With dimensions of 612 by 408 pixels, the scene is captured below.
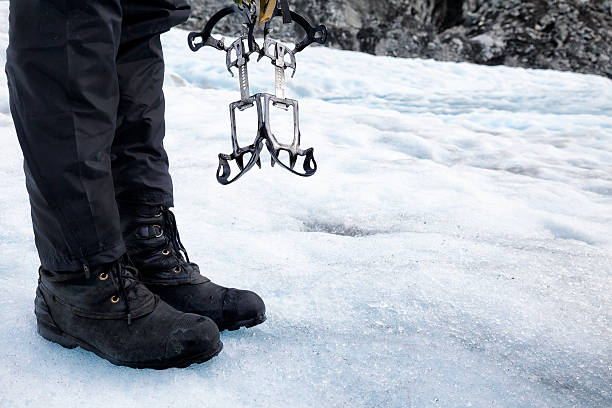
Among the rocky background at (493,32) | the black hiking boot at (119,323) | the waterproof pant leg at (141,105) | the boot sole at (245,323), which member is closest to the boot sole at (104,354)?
the black hiking boot at (119,323)

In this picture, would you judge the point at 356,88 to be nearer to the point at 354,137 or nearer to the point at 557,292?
the point at 354,137

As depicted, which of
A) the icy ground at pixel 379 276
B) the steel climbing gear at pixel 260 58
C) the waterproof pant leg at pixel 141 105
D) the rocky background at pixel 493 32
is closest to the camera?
the steel climbing gear at pixel 260 58

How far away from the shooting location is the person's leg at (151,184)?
1160 mm

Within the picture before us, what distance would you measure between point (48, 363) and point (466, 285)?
1031mm

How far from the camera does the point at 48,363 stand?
1.05 metres

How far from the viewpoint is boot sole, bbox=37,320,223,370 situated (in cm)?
104

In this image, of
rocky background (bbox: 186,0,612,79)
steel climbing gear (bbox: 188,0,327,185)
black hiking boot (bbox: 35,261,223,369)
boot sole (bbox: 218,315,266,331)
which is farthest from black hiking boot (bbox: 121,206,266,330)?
rocky background (bbox: 186,0,612,79)

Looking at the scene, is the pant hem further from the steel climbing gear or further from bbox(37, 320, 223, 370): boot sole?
the steel climbing gear

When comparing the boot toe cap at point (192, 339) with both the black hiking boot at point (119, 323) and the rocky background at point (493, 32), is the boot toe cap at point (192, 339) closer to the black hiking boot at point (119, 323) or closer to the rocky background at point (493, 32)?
the black hiking boot at point (119, 323)

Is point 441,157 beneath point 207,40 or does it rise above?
beneath

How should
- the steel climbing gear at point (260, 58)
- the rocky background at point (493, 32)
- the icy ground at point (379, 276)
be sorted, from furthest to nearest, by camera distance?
Answer: the rocky background at point (493, 32) < the icy ground at point (379, 276) < the steel climbing gear at point (260, 58)

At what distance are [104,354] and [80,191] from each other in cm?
33

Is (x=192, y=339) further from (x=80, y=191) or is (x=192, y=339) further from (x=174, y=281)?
(x=80, y=191)

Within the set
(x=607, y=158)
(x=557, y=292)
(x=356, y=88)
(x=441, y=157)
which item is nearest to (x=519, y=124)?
(x=607, y=158)
